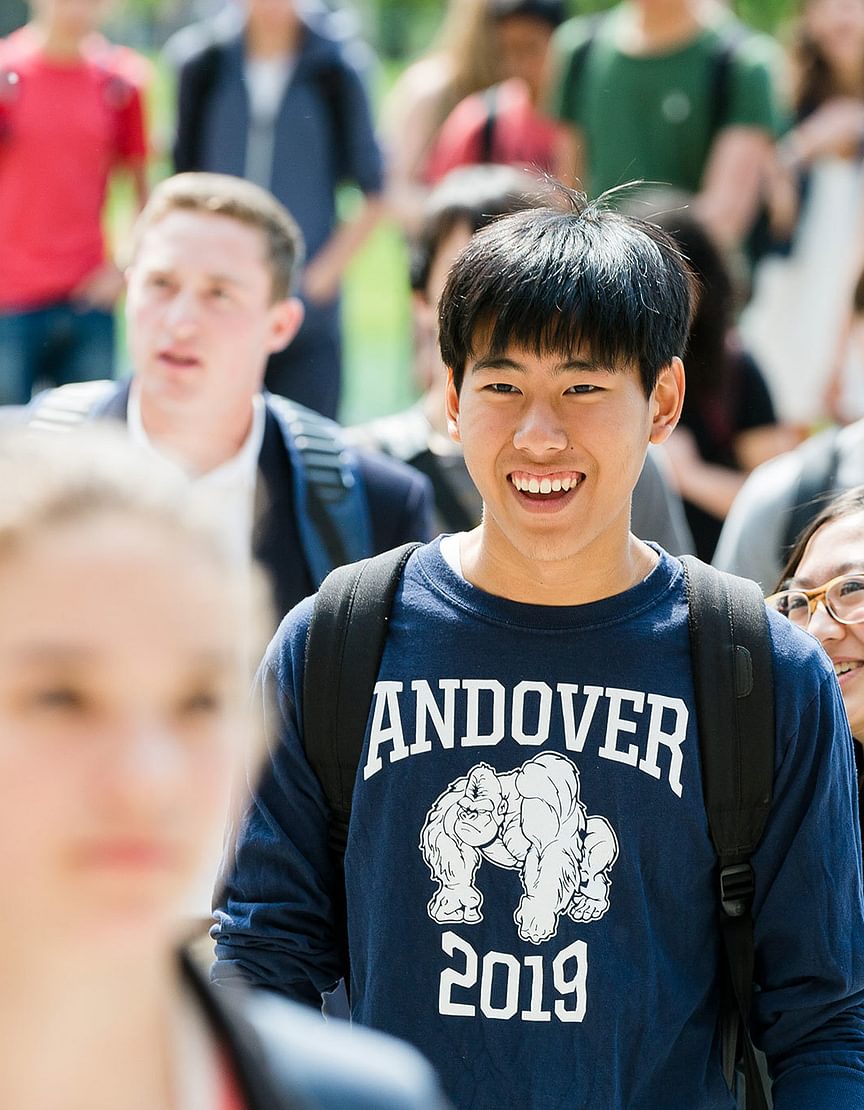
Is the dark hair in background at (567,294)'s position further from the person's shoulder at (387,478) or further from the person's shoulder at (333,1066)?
the person's shoulder at (333,1066)

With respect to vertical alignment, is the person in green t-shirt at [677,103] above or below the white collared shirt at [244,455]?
above

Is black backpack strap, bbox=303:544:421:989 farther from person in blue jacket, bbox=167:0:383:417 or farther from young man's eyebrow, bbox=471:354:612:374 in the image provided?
person in blue jacket, bbox=167:0:383:417

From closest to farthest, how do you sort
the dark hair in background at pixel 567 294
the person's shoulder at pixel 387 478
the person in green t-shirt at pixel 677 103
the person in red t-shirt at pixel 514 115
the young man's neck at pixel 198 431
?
the dark hair in background at pixel 567 294 < the person's shoulder at pixel 387 478 < the young man's neck at pixel 198 431 < the person in green t-shirt at pixel 677 103 < the person in red t-shirt at pixel 514 115

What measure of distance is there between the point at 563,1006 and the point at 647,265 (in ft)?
3.46

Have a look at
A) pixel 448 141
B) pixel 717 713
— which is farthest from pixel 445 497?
pixel 448 141

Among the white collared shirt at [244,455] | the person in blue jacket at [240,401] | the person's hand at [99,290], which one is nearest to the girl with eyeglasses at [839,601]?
the person in blue jacket at [240,401]

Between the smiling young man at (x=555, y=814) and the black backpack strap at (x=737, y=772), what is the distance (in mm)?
22

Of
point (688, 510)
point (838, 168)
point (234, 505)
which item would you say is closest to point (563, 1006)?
point (234, 505)

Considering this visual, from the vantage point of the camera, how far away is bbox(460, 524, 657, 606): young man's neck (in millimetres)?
2486

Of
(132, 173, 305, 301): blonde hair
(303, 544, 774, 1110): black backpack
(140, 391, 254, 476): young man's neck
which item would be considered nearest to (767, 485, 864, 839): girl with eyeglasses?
(303, 544, 774, 1110): black backpack

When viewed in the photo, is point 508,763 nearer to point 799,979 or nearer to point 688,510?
point 799,979

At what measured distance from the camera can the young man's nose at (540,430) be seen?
249cm

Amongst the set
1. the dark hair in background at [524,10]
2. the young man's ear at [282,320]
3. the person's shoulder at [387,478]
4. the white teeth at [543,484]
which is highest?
the dark hair in background at [524,10]

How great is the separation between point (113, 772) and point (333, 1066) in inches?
11.2
